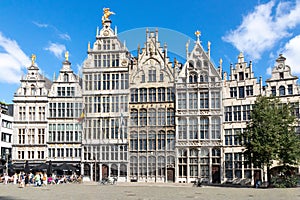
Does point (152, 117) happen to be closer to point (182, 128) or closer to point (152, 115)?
point (152, 115)

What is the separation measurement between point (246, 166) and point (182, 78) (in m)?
13.2

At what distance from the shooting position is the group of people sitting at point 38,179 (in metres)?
36.8

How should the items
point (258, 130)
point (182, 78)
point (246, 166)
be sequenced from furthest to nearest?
point (182, 78) → point (246, 166) → point (258, 130)

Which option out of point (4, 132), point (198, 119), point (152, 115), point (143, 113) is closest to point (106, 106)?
point (143, 113)

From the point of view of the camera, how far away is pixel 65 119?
168 ft

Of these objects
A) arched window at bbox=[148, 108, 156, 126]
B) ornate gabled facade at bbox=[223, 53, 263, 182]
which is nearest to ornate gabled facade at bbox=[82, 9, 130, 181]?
arched window at bbox=[148, 108, 156, 126]

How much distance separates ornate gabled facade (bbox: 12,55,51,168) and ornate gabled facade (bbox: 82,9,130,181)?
18.3 ft

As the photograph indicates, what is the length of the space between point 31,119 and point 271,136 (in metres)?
30.8

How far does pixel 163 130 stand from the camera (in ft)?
162

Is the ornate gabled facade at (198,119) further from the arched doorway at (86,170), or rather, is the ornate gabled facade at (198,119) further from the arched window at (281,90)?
the arched doorway at (86,170)

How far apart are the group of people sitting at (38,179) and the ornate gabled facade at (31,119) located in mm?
5806

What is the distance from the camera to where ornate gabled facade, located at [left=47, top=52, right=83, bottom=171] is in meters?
50.7

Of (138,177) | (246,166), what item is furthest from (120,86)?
(246,166)

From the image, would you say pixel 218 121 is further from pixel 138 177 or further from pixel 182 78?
pixel 138 177
